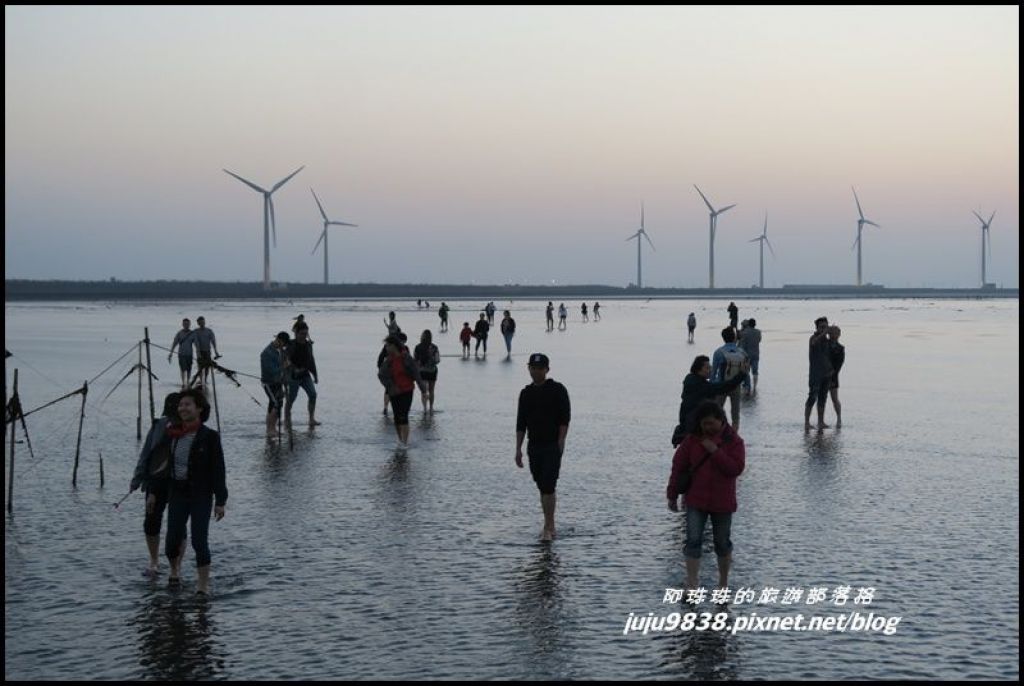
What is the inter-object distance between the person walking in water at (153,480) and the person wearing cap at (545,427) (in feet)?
9.57

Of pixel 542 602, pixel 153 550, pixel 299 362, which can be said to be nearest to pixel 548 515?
pixel 542 602

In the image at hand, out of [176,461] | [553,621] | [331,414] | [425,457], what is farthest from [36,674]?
[331,414]

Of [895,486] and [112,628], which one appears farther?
[895,486]

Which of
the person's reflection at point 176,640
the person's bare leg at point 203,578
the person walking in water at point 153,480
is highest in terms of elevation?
the person walking in water at point 153,480

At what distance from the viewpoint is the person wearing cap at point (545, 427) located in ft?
35.1

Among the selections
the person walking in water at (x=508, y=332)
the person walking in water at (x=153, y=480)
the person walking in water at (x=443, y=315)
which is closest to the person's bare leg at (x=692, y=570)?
the person walking in water at (x=153, y=480)

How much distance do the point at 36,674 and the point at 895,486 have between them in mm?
9162

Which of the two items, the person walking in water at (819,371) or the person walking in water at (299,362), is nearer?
the person walking in water at (819,371)

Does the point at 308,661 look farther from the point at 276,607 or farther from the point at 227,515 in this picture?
the point at 227,515

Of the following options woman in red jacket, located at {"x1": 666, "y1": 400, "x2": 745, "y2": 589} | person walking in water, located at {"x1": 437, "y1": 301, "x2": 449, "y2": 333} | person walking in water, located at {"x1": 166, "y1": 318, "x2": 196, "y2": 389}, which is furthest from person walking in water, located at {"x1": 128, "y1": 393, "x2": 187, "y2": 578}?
person walking in water, located at {"x1": 437, "y1": 301, "x2": 449, "y2": 333}

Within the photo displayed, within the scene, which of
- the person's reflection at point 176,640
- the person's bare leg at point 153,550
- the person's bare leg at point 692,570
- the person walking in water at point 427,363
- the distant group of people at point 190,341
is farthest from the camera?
the distant group of people at point 190,341

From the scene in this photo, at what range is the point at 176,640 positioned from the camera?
25.8 ft

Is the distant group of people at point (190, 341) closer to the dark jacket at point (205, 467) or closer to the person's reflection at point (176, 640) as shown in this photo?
the dark jacket at point (205, 467)

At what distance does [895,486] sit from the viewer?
43.9 ft
